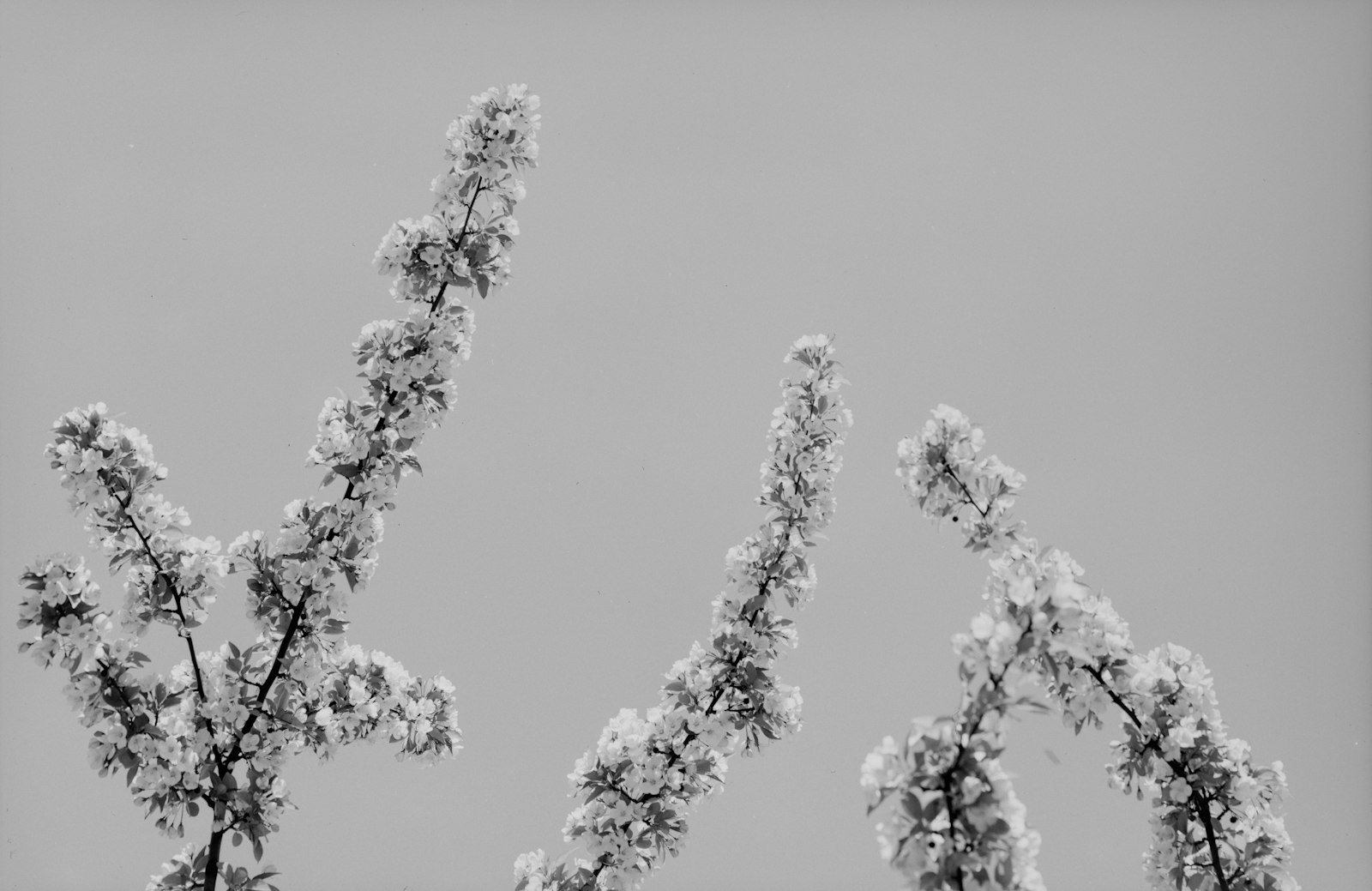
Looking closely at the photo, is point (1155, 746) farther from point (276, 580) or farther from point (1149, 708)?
point (276, 580)

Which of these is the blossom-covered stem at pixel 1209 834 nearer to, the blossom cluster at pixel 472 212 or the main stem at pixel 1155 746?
the main stem at pixel 1155 746

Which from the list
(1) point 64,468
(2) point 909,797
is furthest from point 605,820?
(1) point 64,468

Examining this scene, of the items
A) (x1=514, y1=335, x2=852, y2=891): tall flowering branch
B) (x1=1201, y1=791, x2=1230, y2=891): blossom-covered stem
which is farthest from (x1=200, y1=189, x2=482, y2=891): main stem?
(x1=1201, y1=791, x2=1230, y2=891): blossom-covered stem

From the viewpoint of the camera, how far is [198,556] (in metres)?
3.95

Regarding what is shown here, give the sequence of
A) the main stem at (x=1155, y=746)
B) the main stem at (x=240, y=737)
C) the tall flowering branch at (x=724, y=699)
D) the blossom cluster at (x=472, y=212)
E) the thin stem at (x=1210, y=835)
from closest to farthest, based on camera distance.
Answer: the thin stem at (x=1210, y=835) < the main stem at (x=1155, y=746) < the main stem at (x=240, y=737) < the tall flowering branch at (x=724, y=699) < the blossom cluster at (x=472, y=212)

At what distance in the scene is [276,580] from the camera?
13.3 feet

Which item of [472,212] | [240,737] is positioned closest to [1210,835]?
[240,737]

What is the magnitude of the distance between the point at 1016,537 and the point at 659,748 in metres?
1.96

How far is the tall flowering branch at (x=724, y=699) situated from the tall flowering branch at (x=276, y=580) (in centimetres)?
118

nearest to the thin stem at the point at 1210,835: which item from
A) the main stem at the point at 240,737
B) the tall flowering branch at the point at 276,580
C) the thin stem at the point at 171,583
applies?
the tall flowering branch at the point at 276,580

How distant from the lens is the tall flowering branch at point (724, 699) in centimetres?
403

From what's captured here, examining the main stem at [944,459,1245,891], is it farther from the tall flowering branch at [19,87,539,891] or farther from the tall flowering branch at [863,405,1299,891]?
the tall flowering branch at [19,87,539,891]

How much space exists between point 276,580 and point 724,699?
88.2 inches

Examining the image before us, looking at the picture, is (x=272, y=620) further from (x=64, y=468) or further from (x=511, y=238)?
(x=511, y=238)
